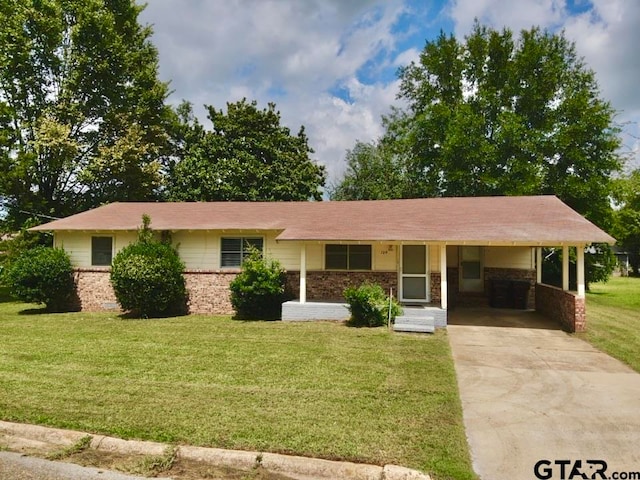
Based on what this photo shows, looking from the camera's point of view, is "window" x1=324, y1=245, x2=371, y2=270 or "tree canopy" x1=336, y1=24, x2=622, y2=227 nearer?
"window" x1=324, y1=245, x2=371, y2=270

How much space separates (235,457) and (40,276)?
14065 millimetres

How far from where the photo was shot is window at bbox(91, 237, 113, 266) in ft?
54.8

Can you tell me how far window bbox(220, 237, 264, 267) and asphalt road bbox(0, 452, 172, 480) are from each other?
11.4 meters

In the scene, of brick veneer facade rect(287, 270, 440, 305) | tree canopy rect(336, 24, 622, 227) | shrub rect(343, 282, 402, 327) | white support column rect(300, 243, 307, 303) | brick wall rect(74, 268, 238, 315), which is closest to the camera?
shrub rect(343, 282, 402, 327)

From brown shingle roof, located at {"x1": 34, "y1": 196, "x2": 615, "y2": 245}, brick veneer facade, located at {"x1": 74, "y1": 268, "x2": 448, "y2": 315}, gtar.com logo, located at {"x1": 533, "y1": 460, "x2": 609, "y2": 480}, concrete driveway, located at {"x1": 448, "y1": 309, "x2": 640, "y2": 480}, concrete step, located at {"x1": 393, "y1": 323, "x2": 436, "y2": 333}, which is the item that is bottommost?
gtar.com logo, located at {"x1": 533, "y1": 460, "x2": 609, "y2": 480}

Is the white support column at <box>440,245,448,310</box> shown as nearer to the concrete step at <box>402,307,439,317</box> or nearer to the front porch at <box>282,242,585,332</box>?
the front porch at <box>282,242,585,332</box>

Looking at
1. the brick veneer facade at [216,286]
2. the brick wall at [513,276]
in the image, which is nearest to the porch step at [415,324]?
the brick veneer facade at [216,286]

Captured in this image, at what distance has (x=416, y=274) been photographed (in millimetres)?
14414

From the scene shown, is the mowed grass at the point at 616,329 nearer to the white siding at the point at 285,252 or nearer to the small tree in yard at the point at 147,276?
the white siding at the point at 285,252

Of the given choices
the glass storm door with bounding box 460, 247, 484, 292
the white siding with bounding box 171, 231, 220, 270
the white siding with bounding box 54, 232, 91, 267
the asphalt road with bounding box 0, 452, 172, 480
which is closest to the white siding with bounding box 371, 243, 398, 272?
the glass storm door with bounding box 460, 247, 484, 292

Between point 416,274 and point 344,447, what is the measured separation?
33.2ft

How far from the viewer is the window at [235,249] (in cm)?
1593

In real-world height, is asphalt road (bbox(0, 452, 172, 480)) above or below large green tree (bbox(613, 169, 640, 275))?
below

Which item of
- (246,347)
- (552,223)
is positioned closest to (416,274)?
(552,223)
